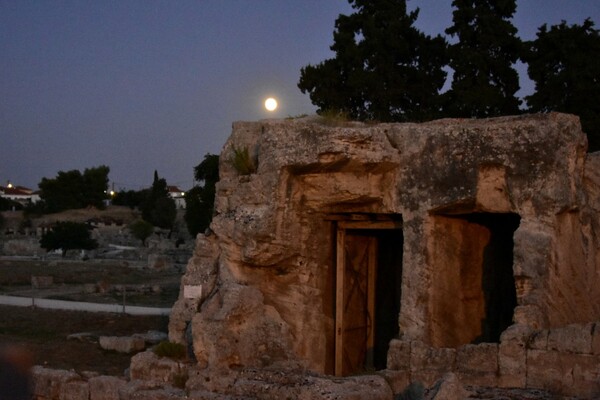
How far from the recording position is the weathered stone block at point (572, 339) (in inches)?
341

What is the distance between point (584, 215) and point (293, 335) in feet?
15.2

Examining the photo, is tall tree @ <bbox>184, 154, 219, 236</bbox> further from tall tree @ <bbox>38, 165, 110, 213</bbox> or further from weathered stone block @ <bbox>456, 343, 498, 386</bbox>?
tall tree @ <bbox>38, 165, 110, 213</bbox>

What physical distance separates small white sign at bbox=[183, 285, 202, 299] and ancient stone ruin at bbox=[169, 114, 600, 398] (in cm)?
2

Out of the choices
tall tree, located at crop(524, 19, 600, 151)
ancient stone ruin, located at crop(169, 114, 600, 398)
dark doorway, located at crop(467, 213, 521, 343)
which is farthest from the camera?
tall tree, located at crop(524, 19, 600, 151)

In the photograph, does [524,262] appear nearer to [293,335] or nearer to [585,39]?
[293,335]

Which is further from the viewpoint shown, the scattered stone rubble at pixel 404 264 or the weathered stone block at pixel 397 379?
the weathered stone block at pixel 397 379

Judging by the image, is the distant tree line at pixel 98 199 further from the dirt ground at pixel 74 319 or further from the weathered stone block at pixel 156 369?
the weathered stone block at pixel 156 369

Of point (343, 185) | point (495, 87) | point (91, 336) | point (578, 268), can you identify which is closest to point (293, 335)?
point (343, 185)

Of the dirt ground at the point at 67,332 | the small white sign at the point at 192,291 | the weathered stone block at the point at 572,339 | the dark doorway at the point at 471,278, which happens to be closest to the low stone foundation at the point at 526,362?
the weathered stone block at the point at 572,339

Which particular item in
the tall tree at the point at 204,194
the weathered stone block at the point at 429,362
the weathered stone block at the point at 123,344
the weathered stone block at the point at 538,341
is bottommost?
the weathered stone block at the point at 123,344

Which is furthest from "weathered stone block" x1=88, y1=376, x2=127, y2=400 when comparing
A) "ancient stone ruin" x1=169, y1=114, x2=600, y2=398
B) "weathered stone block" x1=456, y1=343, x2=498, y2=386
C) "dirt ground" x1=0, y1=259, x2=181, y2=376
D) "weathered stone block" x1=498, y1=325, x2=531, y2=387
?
"weathered stone block" x1=498, y1=325, x2=531, y2=387

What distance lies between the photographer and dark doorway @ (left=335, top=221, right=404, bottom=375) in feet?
41.4

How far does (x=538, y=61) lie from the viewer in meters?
20.6

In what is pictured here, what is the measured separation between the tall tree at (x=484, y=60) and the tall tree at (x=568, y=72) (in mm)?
719
